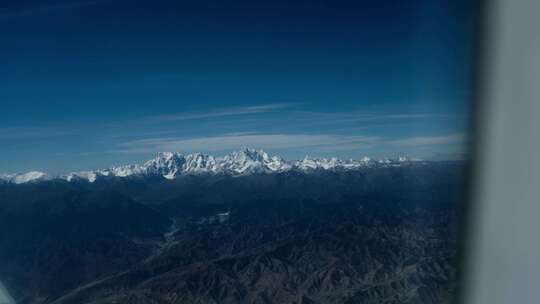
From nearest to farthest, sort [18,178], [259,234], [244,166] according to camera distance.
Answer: [18,178] → [259,234] → [244,166]

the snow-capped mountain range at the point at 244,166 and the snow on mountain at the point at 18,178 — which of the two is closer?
the snow on mountain at the point at 18,178

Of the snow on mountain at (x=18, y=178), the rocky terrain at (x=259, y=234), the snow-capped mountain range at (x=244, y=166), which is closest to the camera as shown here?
the rocky terrain at (x=259, y=234)

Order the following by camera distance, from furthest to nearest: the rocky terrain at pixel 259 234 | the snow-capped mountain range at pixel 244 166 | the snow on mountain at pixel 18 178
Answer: the snow-capped mountain range at pixel 244 166 < the snow on mountain at pixel 18 178 < the rocky terrain at pixel 259 234

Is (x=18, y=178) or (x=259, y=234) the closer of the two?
(x=18, y=178)

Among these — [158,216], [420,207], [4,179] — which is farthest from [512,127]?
[158,216]

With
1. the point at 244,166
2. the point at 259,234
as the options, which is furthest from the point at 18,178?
the point at 244,166

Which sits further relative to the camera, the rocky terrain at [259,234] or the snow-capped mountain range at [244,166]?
the snow-capped mountain range at [244,166]

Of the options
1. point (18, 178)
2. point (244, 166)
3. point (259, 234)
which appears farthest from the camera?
point (244, 166)

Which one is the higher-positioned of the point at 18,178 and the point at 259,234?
the point at 18,178

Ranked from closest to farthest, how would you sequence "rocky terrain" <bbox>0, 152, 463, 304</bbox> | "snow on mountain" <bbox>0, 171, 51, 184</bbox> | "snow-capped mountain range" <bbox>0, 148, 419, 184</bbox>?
"rocky terrain" <bbox>0, 152, 463, 304</bbox> < "snow on mountain" <bbox>0, 171, 51, 184</bbox> < "snow-capped mountain range" <bbox>0, 148, 419, 184</bbox>

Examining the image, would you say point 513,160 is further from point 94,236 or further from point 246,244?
point 94,236

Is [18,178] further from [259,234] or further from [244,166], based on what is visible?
[244,166]
